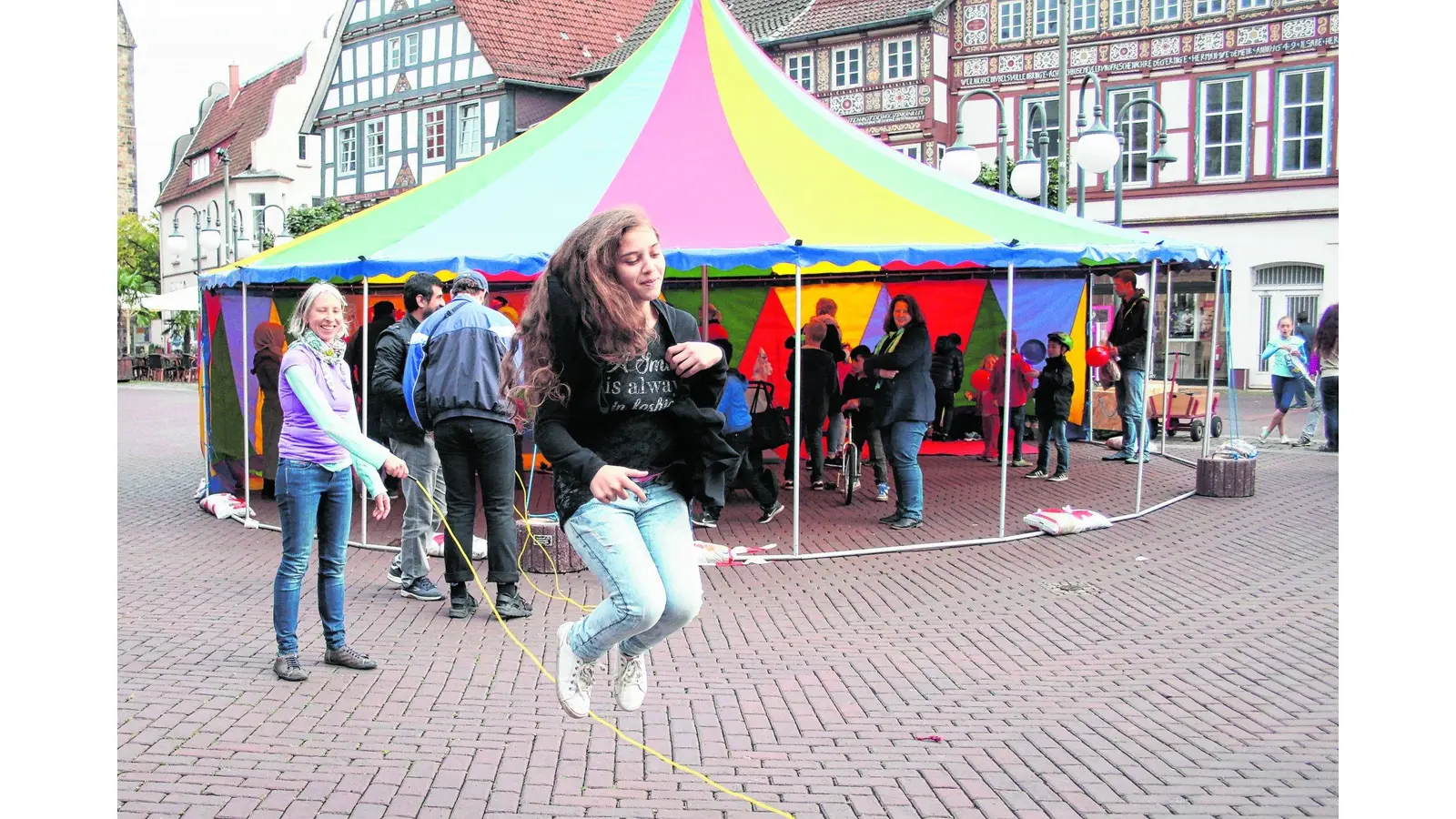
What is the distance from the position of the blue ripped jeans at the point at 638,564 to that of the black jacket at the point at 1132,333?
904 centimetres

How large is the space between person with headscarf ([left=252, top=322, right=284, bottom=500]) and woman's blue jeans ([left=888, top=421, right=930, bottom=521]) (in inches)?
163

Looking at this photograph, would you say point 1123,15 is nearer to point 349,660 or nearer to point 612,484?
point 349,660

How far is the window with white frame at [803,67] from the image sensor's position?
32750mm

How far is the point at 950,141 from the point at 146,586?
84.3ft

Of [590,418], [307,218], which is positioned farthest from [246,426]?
[307,218]

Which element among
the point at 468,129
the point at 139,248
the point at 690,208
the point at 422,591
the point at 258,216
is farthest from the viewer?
the point at 139,248

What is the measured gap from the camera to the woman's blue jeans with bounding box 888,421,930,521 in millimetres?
8852

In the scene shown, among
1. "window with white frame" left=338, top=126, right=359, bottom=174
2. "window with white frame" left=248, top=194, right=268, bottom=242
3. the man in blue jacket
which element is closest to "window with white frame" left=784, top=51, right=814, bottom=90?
"window with white frame" left=338, top=126, right=359, bottom=174

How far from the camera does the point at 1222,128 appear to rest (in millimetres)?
27219

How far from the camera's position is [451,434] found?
20.3ft

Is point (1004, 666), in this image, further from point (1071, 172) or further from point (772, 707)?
point (1071, 172)

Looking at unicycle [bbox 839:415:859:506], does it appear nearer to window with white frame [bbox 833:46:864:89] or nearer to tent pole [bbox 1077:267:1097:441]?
tent pole [bbox 1077:267:1097:441]

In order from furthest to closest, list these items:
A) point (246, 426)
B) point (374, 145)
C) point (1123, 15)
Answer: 1. point (374, 145)
2. point (1123, 15)
3. point (246, 426)

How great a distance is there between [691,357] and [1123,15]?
26880 millimetres
